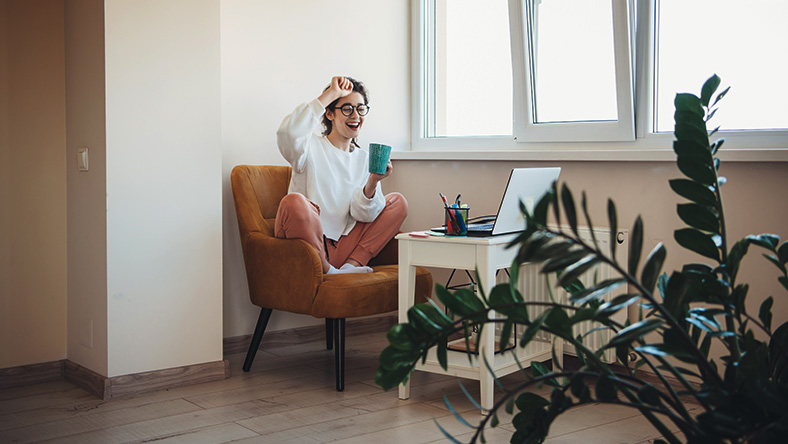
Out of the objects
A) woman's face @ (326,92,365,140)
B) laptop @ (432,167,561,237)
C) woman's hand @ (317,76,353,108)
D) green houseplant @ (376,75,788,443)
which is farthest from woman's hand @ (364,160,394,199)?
green houseplant @ (376,75,788,443)

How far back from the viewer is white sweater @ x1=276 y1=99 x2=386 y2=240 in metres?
3.14

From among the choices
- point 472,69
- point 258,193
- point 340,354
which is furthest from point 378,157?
point 472,69

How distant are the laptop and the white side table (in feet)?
0.18

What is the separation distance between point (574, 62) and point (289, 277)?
160cm

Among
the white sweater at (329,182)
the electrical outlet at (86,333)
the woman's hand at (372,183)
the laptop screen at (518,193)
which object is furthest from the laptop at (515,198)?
the electrical outlet at (86,333)

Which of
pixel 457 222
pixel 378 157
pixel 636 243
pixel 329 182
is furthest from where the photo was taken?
pixel 329 182

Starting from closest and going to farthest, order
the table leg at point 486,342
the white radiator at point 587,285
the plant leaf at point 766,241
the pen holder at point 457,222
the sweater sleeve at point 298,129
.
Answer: the plant leaf at point 766,241
the table leg at point 486,342
the pen holder at point 457,222
the white radiator at point 587,285
the sweater sleeve at point 298,129

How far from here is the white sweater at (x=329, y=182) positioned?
314cm

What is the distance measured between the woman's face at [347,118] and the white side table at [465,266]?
29.8 inches

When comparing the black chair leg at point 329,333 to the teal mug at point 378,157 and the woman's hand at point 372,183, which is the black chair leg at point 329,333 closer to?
the woman's hand at point 372,183

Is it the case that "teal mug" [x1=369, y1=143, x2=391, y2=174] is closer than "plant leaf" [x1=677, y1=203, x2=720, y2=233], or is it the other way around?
"plant leaf" [x1=677, y1=203, x2=720, y2=233]

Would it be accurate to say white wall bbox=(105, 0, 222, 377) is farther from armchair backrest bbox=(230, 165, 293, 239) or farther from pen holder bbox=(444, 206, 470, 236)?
pen holder bbox=(444, 206, 470, 236)

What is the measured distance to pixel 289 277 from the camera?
2.96 meters

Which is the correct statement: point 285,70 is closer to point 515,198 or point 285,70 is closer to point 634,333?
point 515,198
